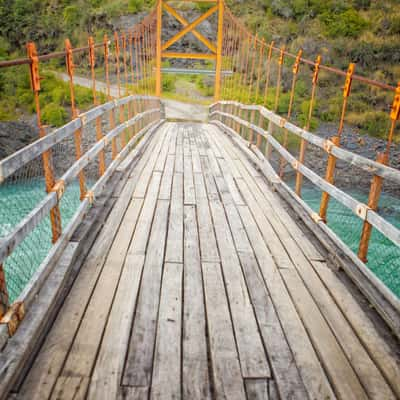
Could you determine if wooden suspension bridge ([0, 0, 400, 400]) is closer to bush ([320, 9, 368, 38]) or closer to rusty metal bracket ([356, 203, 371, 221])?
rusty metal bracket ([356, 203, 371, 221])

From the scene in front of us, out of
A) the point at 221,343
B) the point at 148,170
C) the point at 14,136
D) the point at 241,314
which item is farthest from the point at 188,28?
the point at 221,343

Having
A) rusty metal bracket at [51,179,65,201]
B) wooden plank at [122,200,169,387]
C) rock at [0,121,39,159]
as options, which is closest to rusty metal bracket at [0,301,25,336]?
wooden plank at [122,200,169,387]

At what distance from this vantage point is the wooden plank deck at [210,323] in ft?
5.40

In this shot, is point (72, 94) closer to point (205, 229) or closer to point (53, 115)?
point (205, 229)

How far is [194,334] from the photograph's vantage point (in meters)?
1.93

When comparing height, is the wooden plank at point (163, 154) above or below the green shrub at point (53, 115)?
above

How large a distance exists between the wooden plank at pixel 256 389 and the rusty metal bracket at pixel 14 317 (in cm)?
102

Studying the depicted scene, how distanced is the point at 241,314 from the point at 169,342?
1.42 feet

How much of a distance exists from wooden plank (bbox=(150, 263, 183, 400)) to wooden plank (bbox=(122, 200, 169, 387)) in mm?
30

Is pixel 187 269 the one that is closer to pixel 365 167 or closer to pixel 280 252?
pixel 280 252

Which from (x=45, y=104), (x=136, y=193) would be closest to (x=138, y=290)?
(x=136, y=193)

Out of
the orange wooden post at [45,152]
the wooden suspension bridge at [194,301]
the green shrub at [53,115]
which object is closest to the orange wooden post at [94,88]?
the wooden suspension bridge at [194,301]

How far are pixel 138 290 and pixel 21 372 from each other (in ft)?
2.50

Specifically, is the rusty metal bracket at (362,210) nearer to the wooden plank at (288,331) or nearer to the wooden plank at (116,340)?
the wooden plank at (288,331)
